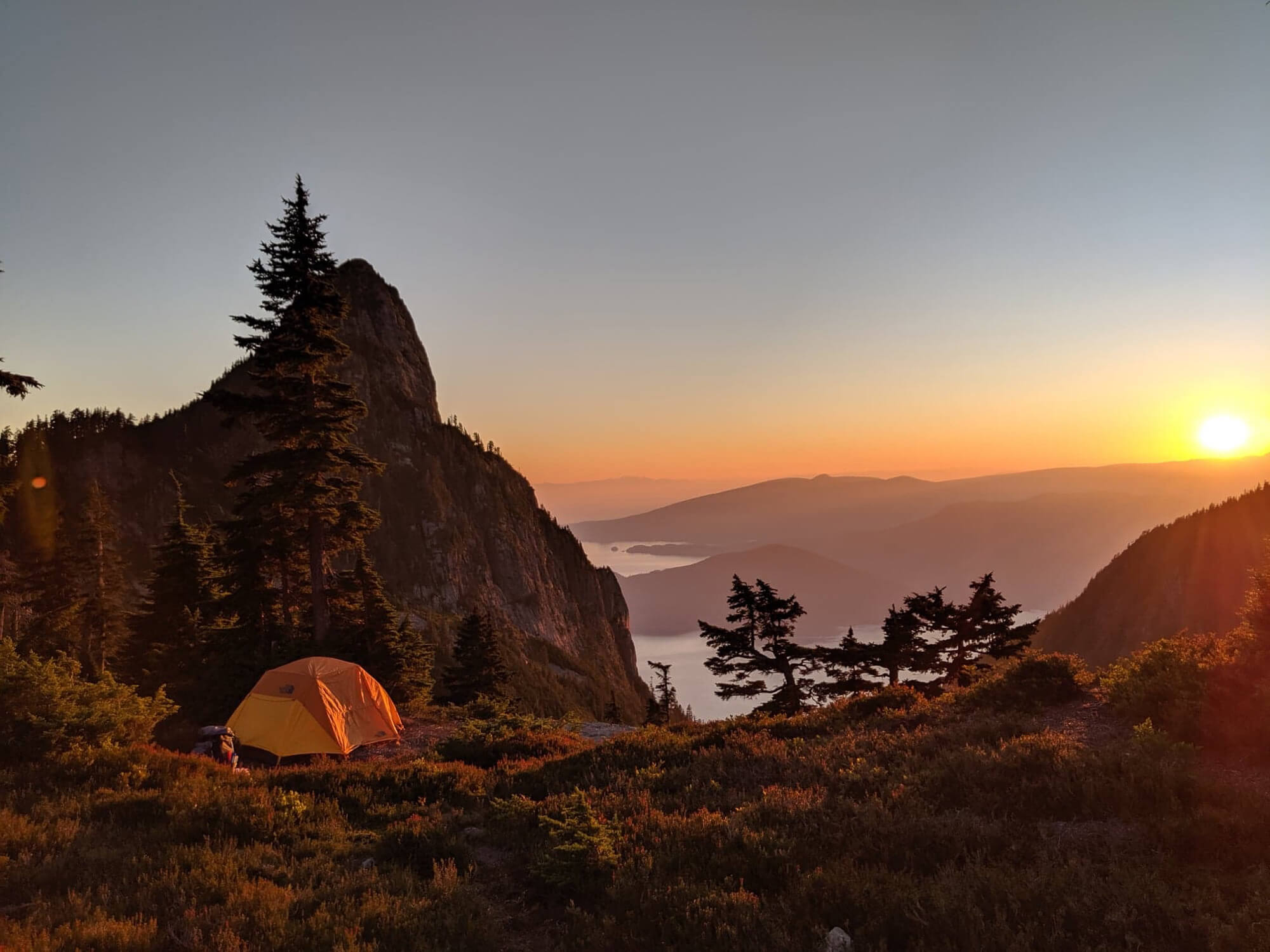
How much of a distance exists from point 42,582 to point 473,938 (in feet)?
153

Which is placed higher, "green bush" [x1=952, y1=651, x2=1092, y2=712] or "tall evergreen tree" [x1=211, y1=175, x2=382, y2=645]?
"tall evergreen tree" [x1=211, y1=175, x2=382, y2=645]

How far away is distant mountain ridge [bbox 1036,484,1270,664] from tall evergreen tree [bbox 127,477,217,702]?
155m

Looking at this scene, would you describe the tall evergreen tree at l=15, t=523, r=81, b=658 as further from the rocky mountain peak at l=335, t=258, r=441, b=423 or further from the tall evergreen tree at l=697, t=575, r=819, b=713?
the rocky mountain peak at l=335, t=258, r=441, b=423

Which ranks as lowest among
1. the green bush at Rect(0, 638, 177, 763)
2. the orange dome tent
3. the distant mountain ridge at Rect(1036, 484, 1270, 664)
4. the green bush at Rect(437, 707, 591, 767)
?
the distant mountain ridge at Rect(1036, 484, 1270, 664)

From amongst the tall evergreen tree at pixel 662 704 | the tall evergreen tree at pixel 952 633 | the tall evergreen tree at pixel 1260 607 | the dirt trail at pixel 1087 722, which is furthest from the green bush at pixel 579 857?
the tall evergreen tree at pixel 662 704

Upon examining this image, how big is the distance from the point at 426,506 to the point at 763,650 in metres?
96.8

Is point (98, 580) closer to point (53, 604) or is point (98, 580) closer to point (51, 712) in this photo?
point (53, 604)

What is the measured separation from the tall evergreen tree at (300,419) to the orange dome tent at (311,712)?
436cm

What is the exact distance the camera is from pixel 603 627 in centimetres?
16275

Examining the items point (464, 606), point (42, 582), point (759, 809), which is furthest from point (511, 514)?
point (759, 809)

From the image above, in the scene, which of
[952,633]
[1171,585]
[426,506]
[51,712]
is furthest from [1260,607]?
[1171,585]

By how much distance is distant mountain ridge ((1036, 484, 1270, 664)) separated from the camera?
129 m

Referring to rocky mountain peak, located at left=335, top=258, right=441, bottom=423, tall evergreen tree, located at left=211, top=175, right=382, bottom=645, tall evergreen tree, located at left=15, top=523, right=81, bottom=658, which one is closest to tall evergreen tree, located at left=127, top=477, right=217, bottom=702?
tall evergreen tree, located at left=15, top=523, right=81, bottom=658

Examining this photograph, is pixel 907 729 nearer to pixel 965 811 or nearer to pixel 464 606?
pixel 965 811
